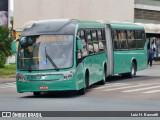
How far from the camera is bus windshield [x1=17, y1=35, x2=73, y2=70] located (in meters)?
21.8

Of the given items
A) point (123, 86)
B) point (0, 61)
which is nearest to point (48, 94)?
point (123, 86)

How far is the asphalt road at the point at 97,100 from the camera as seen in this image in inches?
685

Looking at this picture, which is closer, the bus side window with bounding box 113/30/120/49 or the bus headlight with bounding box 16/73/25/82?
the bus headlight with bounding box 16/73/25/82

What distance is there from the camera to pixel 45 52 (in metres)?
21.9

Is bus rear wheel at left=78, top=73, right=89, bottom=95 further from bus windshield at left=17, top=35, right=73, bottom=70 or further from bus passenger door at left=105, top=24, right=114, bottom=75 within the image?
bus passenger door at left=105, top=24, right=114, bottom=75

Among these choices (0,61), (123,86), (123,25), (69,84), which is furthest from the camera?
(0,61)

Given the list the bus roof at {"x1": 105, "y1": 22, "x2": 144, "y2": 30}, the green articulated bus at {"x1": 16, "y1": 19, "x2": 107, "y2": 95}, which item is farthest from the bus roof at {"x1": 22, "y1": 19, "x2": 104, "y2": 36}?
the bus roof at {"x1": 105, "y1": 22, "x2": 144, "y2": 30}

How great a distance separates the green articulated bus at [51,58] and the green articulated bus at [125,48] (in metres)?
6.75

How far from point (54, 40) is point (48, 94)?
2.72 metres

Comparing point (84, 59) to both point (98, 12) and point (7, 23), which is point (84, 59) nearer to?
point (7, 23)

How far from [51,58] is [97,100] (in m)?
2.63

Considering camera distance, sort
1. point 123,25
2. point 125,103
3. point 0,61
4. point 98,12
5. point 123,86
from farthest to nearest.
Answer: point 98,12
point 0,61
point 123,25
point 123,86
point 125,103

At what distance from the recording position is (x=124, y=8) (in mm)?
79062

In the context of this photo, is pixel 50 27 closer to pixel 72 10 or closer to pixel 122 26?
pixel 122 26
